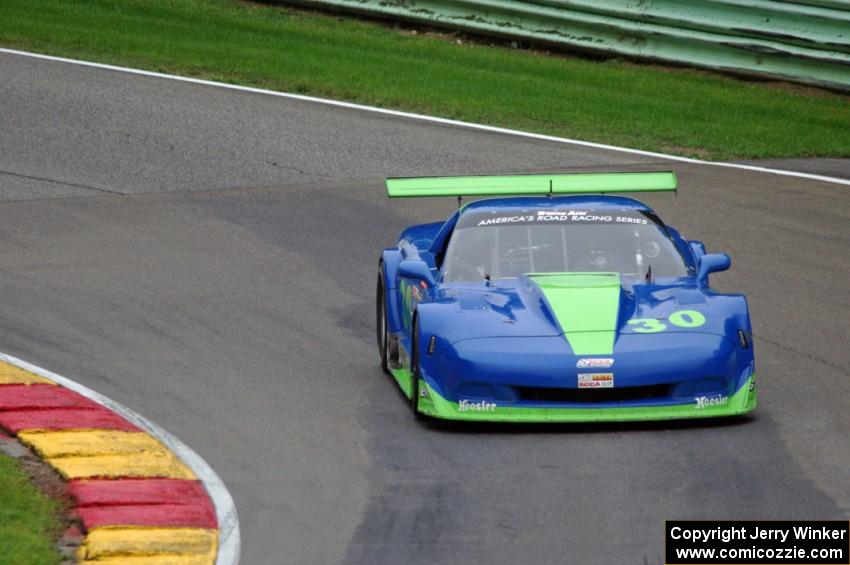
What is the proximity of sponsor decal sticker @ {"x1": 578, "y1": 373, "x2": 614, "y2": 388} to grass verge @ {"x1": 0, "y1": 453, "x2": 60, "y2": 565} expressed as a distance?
278cm

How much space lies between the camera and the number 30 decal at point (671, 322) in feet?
30.9

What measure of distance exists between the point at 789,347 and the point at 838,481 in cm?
306

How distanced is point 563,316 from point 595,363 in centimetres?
45

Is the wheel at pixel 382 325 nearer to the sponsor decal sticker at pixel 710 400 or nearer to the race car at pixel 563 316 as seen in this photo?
the race car at pixel 563 316

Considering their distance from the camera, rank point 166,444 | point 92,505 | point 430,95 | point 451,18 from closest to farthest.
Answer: point 92,505, point 166,444, point 430,95, point 451,18

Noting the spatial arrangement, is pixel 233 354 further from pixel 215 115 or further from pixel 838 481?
pixel 215 115

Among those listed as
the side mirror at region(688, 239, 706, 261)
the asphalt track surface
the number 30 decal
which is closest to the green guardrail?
the asphalt track surface

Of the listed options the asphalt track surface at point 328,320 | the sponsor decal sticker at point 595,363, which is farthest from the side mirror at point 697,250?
the sponsor decal sticker at point 595,363

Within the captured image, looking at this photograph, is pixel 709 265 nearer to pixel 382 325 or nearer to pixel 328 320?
pixel 382 325

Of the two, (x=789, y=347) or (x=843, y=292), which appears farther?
(x=843, y=292)

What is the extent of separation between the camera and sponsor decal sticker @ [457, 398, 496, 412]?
934 centimetres

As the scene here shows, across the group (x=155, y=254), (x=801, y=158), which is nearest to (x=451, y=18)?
(x=801, y=158)

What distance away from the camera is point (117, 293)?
1284cm

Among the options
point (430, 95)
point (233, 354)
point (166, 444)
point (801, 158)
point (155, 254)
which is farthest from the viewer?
point (430, 95)
